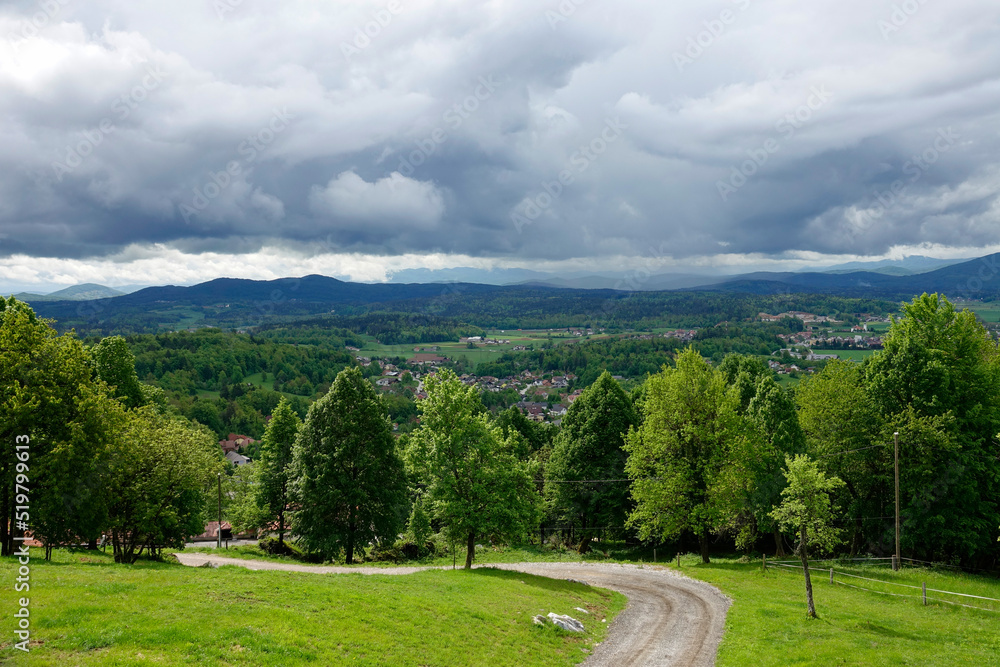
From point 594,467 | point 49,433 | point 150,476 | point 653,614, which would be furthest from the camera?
point 594,467

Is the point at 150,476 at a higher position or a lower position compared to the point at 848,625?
higher

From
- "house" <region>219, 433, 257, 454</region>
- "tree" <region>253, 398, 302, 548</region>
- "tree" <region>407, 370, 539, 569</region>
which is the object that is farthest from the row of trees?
"house" <region>219, 433, 257, 454</region>

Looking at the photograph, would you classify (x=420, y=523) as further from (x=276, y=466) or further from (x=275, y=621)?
(x=276, y=466)

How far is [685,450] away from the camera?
129 ft

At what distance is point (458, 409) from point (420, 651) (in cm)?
1764

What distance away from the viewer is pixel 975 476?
39.2m

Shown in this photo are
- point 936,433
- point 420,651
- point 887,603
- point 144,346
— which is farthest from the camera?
point 144,346

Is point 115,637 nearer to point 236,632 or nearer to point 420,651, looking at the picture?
point 236,632

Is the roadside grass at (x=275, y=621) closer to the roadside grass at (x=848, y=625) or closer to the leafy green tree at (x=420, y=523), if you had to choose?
the roadside grass at (x=848, y=625)

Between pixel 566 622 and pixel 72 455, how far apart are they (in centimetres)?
2350

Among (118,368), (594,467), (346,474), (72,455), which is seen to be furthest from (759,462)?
(118,368)

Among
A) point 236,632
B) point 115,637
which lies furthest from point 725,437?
point 115,637

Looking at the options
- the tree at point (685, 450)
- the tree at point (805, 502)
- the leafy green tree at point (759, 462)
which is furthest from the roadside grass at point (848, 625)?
the leafy green tree at point (759, 462)

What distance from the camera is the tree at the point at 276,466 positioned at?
48.6 metres
